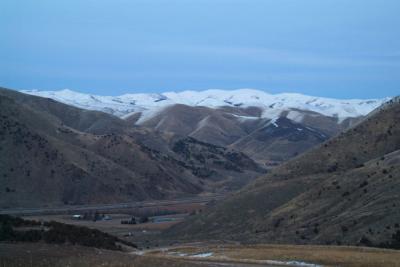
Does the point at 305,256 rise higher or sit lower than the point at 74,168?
lower

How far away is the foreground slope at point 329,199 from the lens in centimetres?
5072

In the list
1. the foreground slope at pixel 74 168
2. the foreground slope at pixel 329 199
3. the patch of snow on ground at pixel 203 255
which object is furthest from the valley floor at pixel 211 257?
the foreground slope at pixel 74 168

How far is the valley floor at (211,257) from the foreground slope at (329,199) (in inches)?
378

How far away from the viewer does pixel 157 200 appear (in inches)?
5472

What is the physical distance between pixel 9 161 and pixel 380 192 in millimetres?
84275

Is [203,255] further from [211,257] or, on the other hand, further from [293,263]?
[293,263]

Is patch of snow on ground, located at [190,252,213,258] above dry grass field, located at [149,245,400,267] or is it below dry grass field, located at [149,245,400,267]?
below

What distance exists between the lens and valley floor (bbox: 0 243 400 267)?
2758 cm

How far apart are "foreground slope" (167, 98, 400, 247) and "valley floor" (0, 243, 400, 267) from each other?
960cm

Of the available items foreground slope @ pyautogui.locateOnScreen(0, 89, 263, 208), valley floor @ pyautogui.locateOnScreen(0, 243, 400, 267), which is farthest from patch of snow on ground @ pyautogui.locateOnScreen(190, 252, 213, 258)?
foreground slope @ pyautogui.locateOnScreen(0, 89, 263, 208)

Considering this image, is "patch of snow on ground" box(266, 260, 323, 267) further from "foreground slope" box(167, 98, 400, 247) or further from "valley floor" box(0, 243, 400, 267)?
"foreground slope" box(167, 98, 400, 247)

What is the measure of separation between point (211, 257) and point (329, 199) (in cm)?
2917

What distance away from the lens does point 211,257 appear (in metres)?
37.5

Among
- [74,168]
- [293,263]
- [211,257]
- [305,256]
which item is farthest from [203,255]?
[74,168]
